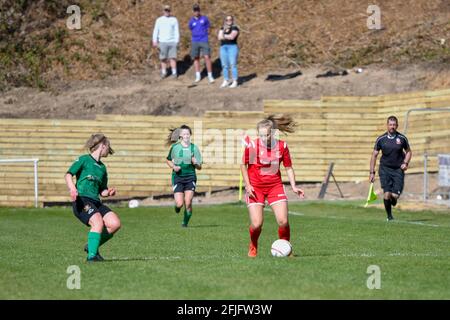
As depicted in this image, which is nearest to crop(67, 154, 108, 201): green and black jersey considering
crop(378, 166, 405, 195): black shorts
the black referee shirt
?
the black referee shirt

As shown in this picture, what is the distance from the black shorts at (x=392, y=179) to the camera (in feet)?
71.9

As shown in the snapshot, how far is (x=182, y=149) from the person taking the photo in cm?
2080

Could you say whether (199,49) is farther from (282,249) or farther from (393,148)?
(282,249)

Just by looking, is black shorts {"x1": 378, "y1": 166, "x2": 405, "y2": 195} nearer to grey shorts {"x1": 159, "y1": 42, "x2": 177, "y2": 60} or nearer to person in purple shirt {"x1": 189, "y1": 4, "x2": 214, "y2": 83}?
person in purple shirt {"x1": 189, "y1": 4, "x2": 214, "y2": 83}

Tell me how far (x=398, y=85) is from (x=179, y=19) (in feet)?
31.1

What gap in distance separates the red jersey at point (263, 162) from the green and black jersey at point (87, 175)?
2113 millimetres

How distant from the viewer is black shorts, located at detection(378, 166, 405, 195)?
21.9m

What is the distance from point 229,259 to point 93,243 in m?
1.83

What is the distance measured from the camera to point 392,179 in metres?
22.1

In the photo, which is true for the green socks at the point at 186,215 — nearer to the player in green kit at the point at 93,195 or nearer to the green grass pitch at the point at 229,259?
the green grass pitch at the point at 229,259

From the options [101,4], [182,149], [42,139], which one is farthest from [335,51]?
[182,149]

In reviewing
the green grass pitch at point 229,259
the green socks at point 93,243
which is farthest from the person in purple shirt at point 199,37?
the green socks at point 93,243

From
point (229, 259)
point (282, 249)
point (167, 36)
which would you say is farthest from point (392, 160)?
point (167, 36)

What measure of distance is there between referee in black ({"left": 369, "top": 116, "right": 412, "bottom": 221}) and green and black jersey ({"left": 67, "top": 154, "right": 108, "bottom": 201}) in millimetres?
9639
